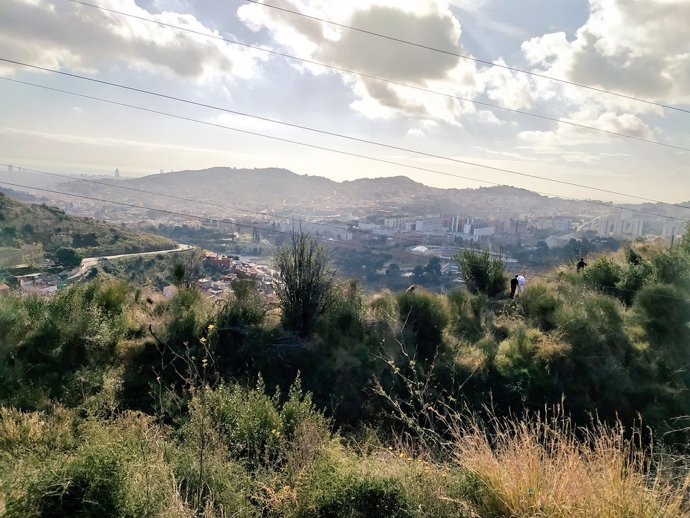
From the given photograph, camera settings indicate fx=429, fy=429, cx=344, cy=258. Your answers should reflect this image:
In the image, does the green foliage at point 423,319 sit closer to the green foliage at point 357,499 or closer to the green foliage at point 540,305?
the green foliage at point 540,305

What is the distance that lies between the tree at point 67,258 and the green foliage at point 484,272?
11584mm

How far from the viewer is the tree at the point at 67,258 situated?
12.2m

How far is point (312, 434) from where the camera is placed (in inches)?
193

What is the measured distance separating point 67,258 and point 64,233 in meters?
3.44

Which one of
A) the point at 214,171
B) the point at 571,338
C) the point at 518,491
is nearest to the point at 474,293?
the point at 571,338

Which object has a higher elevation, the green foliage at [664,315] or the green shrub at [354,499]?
the green foliage at [664,315]

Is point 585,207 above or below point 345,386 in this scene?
above

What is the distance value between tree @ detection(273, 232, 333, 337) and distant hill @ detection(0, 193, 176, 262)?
8.07m

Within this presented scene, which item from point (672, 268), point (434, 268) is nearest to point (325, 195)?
point (434, 268)

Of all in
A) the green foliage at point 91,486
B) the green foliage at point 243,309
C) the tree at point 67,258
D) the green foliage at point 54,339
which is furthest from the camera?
the tree at point 67,258

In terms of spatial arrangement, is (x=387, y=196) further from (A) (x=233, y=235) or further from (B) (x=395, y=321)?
(B) (x=395, y=321)

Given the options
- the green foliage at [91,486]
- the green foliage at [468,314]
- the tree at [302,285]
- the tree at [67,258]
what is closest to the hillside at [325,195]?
the tree at [67,258]

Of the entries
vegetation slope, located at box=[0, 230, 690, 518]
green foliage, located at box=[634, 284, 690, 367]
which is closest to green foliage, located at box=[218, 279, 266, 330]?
vegetation slope, located at box=[0, 230, 690, 518]

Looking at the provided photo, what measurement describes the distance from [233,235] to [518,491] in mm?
15752
